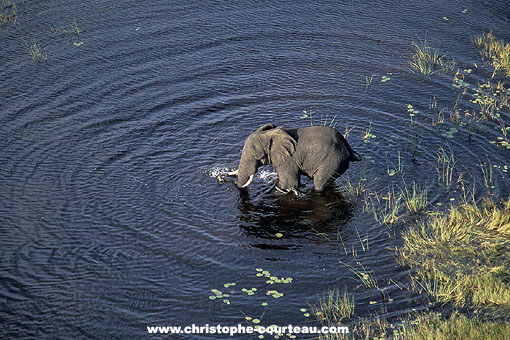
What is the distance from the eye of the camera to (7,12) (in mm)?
21312

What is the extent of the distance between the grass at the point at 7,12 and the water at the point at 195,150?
40cm

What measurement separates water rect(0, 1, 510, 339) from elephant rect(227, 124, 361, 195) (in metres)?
0.55

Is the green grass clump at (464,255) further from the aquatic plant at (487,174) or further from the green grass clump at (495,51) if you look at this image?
the green grass clump at (495,51)

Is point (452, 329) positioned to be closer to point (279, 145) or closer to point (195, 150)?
point (279, 145)

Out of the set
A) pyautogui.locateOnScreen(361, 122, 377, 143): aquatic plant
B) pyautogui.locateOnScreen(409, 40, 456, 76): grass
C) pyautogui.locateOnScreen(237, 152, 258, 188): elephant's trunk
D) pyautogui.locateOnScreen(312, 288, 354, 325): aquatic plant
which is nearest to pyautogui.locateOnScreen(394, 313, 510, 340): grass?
pyautogui.locateOnScreen(312, 288, 354, 325): aquatic plant

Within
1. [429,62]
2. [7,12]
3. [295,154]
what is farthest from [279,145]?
[7,12]

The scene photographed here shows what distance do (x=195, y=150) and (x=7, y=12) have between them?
35.9ft

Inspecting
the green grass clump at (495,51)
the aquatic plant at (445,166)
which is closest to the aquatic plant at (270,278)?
the aquatic plant at (445,166)

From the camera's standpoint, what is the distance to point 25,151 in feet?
48.1

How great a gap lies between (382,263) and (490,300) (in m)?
1.98

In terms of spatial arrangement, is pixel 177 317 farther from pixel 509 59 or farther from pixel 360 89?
pixel 509 59

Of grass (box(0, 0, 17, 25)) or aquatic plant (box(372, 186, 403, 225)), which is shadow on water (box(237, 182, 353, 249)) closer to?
aquatic plant (box(372, 186, 403, 225))

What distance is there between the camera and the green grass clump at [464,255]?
10.3m

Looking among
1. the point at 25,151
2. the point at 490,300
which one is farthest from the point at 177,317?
the point at 25,151
